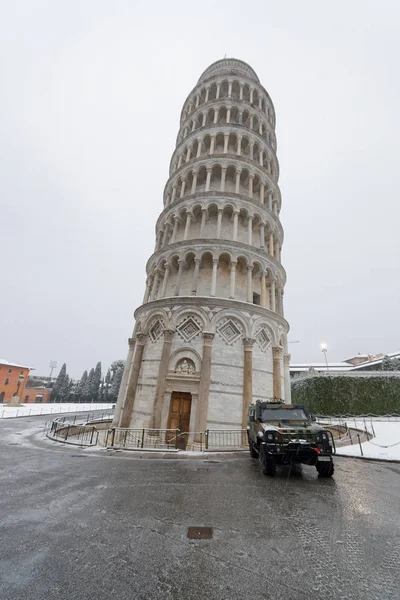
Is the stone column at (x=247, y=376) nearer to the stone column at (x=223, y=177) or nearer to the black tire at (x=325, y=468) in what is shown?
the black tire at (x=325, y=468)

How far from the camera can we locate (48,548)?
3709 millimetres

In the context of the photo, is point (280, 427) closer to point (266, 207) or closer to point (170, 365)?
point (170, 365)

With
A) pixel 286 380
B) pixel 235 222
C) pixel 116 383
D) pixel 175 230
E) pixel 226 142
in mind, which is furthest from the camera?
pixel 116 383

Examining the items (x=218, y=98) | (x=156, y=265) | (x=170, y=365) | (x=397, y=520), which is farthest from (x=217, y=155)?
(x=397, y=520)

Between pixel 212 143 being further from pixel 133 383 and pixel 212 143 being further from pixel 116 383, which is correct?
pixel 116 383

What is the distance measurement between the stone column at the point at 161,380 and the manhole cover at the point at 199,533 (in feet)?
37.8

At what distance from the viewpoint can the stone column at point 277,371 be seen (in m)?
17.4

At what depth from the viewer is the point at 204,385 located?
15.4 m

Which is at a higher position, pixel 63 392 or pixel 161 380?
pixel 161 380

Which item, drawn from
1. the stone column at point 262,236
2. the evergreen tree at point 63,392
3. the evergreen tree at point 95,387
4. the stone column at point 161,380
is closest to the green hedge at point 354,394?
the stone column at point 262,236

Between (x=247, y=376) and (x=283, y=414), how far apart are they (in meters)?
7.15

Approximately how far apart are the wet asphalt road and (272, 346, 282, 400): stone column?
378 inches

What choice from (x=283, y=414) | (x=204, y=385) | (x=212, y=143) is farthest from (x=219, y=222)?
(x=283, y=414)

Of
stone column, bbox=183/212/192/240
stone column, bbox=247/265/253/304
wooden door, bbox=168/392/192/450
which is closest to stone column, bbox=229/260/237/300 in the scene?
stone column, bbox=247/265/253/304
